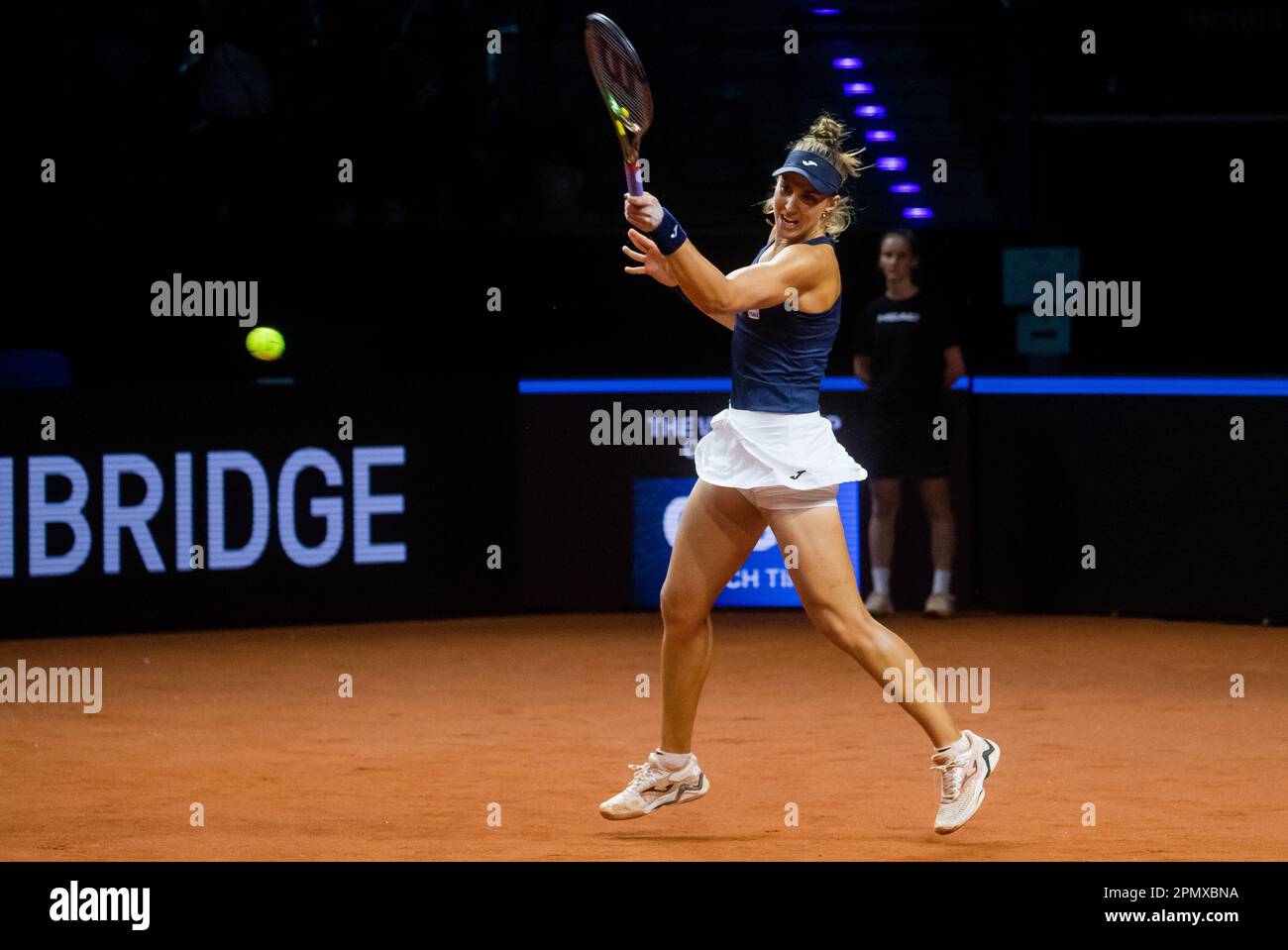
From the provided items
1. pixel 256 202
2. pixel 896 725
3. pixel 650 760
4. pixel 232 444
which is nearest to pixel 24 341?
pixel 256 202

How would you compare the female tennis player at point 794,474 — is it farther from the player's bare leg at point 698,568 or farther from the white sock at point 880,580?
the white sock at point 880,580

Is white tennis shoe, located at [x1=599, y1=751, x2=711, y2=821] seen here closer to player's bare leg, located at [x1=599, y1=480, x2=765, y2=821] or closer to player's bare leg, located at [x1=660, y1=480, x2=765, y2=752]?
player's bare leg, located at [x1=599, y1=480, x2=765, y2=821]

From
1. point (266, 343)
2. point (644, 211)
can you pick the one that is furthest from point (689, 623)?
point (266, 343)

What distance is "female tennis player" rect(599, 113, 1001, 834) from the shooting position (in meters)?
5.84

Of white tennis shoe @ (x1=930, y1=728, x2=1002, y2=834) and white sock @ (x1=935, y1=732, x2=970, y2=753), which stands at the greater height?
white sock @ (x1=935, y1=732, x2=970, y2=753)

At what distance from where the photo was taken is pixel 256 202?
1373 centimetres

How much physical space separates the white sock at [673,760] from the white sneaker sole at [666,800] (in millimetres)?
60

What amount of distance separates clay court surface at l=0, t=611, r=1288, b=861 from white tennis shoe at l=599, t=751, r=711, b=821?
0.24 feet

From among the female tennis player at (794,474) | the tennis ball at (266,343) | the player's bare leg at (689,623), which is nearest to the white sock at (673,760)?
the player's bare leg at (689,623)

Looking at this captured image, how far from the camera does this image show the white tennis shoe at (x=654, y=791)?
6.14m

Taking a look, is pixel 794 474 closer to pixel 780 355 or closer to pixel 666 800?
pixel 780 355

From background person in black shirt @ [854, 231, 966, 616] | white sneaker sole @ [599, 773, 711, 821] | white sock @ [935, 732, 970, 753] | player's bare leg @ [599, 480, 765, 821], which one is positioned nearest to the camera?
white sock @ [935, 732, 970, 753]

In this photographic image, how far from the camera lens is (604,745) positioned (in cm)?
765

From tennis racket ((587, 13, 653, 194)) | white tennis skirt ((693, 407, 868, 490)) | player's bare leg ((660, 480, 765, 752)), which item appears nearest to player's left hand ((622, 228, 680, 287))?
tennis racket ((587, 13, 653, 194))
